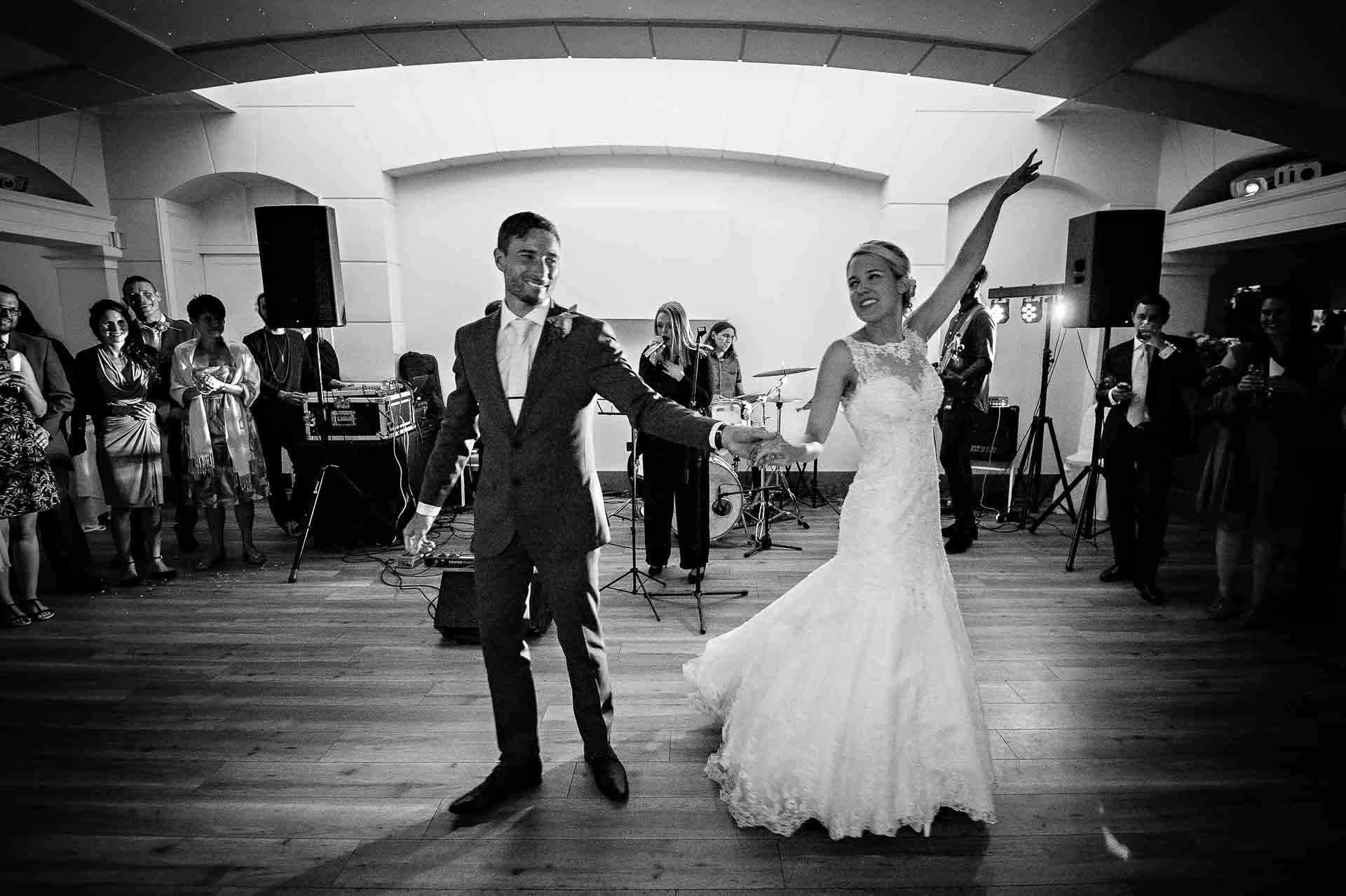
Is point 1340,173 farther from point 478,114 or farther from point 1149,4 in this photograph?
point 478,114

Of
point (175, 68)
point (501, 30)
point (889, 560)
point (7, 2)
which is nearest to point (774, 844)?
point (889, 560)

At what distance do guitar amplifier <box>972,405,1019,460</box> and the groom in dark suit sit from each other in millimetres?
5015

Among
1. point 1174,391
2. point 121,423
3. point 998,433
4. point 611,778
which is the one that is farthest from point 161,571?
point 998,433

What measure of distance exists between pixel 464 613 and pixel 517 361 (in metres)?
2.00

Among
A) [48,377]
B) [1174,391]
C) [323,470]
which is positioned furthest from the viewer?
[323,470]

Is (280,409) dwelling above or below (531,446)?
below

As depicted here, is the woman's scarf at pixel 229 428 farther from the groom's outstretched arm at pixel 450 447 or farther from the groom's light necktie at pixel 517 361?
the groom's light necktie at pixel 517 361

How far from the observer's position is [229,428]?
4.84 m

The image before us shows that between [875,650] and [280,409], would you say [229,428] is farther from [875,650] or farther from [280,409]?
[875,650]

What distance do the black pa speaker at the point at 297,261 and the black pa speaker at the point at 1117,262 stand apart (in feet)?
17.0

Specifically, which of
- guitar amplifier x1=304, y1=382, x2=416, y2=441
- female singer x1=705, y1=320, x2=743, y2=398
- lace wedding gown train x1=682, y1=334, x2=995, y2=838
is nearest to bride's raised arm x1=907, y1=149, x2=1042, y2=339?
lace wedding gown train x1=682, y1=334, x2=995, y2=838

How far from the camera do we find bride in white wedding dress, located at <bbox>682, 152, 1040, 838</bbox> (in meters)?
2.12

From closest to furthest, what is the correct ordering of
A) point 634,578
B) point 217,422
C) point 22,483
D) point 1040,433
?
point 22,483 → point 634,578 → point 217,422 → point 1040,433

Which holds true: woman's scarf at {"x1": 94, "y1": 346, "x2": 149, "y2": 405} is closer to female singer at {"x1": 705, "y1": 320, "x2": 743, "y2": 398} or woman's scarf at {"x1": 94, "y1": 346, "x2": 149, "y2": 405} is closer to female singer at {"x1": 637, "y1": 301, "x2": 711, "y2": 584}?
female singer at {"x1": 637, "y1": 301, "x2": 711, "y2": 584}
